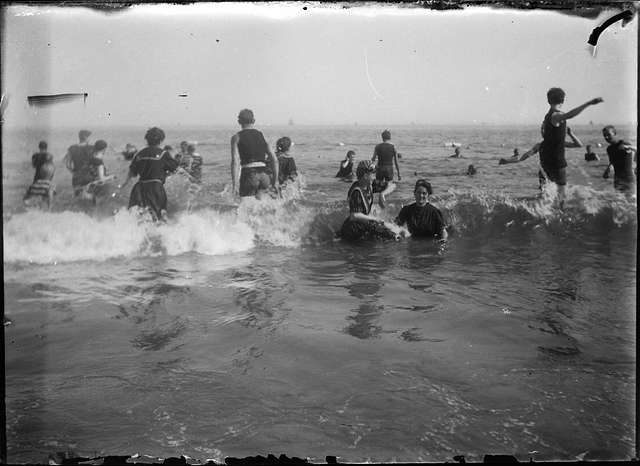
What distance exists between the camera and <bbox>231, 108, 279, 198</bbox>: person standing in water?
3.62 meters

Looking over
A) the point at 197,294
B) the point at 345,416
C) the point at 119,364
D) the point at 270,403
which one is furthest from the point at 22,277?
the point at 345,416

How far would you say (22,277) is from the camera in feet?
11.6

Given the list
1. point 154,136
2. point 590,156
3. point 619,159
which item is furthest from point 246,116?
point 619,159

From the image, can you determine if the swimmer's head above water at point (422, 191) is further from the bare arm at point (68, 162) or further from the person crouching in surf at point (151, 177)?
the bare arm at point (68, 162)

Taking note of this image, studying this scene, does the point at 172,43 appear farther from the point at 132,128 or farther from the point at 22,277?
the point at 22,277

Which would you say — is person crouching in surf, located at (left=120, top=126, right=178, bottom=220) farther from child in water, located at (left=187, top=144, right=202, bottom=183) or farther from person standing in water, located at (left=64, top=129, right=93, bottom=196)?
person standing in water, located at (left=64, top=129, right=93, bottom=196)

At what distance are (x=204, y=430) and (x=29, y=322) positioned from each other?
49.5 inches

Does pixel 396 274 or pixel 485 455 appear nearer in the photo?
pixel 485 455

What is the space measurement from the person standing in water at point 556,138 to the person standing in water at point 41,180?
304 centimetres

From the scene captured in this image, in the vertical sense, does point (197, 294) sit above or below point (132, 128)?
below

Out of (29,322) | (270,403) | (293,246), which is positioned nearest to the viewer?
(270,403)

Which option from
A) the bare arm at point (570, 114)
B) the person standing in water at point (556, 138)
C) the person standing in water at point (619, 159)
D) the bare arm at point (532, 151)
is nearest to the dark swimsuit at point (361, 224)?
the bare arm at point (532, 151)

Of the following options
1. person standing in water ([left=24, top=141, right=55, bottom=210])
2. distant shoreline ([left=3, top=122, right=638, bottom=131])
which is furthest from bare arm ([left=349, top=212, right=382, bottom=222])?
person standing in water ([left=24, top=141, right=55, bottom=210])

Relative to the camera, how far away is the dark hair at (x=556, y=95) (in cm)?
352
